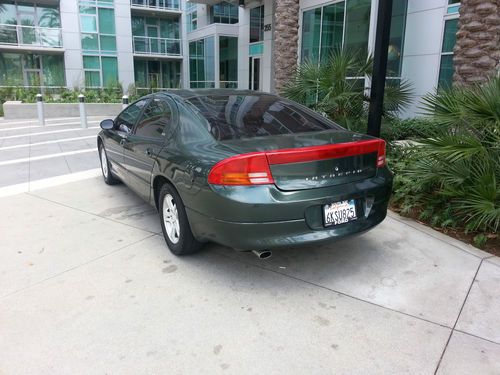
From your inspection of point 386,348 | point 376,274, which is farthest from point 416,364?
point 376,274

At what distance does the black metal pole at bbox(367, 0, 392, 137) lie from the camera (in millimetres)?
5320

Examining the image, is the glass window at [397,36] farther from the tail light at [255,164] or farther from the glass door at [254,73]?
the glass door at [254,73]

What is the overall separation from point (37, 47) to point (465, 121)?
82.5 feet

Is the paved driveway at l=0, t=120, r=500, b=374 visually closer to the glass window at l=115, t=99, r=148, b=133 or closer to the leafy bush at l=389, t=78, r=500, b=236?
the leafy bush at l=389, t=78, r=500, b=236

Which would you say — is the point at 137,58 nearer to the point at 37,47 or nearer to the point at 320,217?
the point at 37,47

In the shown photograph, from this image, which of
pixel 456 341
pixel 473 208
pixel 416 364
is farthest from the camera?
pixel 473 208

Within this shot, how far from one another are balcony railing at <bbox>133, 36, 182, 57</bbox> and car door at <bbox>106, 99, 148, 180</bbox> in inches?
950

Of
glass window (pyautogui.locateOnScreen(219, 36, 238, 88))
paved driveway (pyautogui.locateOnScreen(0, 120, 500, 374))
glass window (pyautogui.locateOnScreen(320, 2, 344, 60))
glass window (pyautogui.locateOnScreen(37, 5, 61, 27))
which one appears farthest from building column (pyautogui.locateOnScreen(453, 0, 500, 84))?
glass window (pyautogui.locateOnScreen(37, 5, 61, 27))

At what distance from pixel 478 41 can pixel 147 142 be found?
4814mm

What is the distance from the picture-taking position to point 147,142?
4.38 metres

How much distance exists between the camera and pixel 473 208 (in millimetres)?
4188

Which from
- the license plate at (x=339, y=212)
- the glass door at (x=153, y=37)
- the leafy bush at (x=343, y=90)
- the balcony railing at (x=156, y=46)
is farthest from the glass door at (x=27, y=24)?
the license plate at (x=339, y=212)

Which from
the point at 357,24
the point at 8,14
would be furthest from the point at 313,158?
the point at 8,14

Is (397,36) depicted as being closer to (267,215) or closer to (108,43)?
(267,215)
